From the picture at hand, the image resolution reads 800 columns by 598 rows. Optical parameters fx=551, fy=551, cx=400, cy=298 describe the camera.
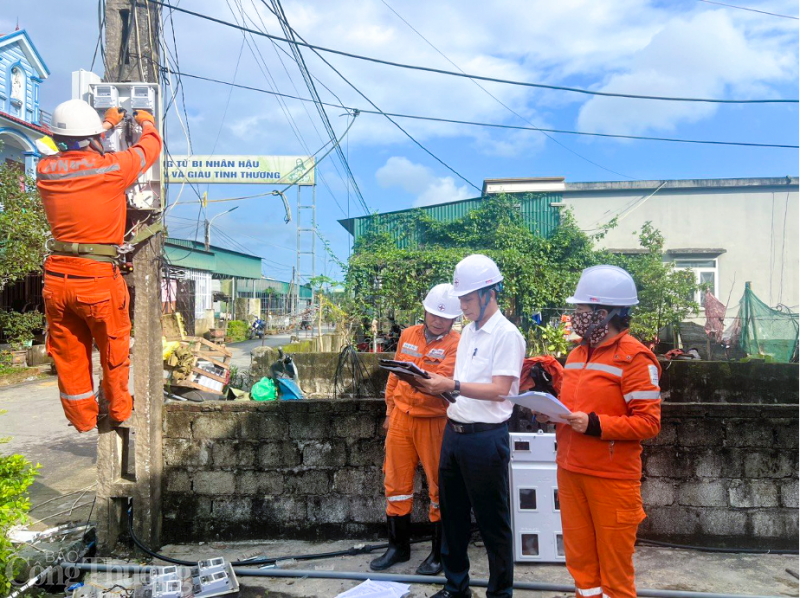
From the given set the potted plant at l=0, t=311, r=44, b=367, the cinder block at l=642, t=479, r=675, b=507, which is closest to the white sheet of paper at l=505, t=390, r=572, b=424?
the cinder block at l=642, t=479, r=675, b=507

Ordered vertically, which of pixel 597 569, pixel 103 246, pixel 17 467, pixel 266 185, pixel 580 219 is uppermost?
pixel 266 185

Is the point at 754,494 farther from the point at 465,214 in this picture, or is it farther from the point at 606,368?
the point at 465,214

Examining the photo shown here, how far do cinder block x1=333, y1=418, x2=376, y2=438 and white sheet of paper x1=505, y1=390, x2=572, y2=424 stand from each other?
1779mm

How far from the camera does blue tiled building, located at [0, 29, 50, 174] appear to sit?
54.6 ft

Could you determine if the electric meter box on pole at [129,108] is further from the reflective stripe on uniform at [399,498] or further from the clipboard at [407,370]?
the reflective stripe on uniform at [399,498]

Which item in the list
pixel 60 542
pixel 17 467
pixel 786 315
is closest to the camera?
pixel 17 467

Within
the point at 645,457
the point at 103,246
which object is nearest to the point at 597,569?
the point at 645,457

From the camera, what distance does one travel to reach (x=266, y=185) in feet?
87.8

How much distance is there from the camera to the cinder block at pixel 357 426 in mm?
4250

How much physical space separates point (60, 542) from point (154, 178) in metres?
2.72

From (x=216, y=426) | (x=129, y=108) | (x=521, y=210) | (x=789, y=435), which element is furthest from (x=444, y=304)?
(x=521, y=210)

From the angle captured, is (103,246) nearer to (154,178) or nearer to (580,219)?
(154,178)

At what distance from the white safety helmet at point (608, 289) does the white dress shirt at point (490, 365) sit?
0.49 metres

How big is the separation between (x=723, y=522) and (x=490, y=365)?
7.94 feet
